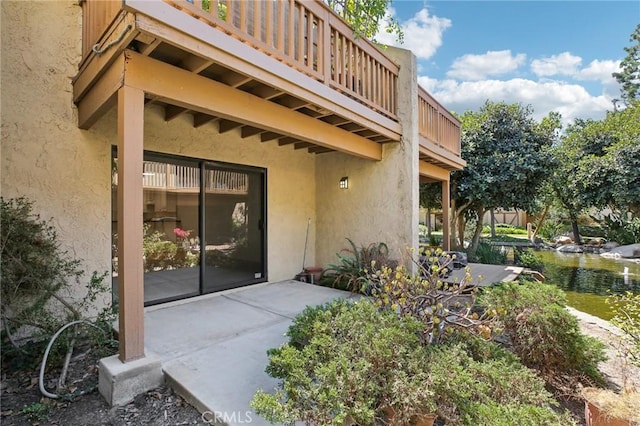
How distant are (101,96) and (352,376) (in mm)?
3236

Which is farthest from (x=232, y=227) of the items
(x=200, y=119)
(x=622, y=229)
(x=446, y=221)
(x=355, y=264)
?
(x=622, y=229)

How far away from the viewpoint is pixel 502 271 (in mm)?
7434

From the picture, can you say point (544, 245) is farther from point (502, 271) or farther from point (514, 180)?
point (502, 271)

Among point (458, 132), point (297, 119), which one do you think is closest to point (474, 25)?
point (458, 132)

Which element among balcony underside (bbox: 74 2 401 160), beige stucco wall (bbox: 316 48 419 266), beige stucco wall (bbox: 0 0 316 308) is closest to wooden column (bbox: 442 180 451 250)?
beige stucco wall (bbox: 316 48 419 266)

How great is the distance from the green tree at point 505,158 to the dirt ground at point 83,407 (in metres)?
7.83

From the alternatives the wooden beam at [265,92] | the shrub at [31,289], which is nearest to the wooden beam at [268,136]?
the wooden beam at [265,92]

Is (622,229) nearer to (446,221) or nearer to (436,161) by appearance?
(446,221)

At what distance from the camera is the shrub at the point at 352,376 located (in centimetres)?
176

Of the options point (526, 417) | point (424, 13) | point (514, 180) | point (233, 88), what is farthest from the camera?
point (514, 180)

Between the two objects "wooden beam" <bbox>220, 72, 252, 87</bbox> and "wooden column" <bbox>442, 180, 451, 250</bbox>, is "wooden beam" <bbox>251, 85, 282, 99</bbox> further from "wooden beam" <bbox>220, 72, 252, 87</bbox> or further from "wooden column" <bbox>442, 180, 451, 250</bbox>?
"wooden column" <bbox>442, 180, 451, 250</bbox>

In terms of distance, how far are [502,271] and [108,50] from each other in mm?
8210

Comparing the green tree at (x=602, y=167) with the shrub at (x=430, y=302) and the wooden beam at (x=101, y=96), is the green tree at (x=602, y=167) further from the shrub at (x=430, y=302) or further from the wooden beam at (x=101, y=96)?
the wooden beam at (x=101, y=96)

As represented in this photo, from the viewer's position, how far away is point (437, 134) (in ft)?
22.6
